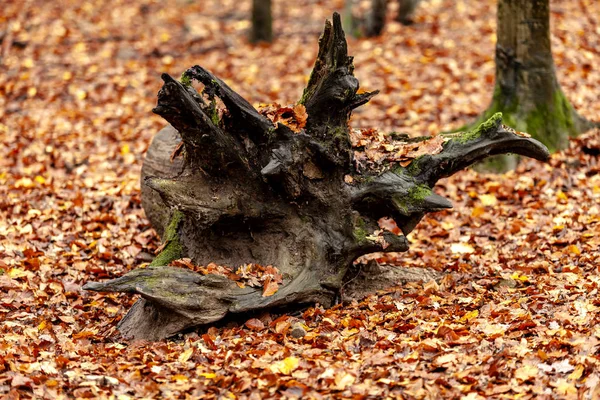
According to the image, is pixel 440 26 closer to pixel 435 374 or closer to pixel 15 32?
pixel 15 32

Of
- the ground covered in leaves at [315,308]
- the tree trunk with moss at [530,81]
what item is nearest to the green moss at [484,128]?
the ground covered in leaves at [315,308]

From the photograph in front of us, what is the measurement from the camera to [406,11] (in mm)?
14180

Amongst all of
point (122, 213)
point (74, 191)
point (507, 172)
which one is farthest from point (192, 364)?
point (507, 172)

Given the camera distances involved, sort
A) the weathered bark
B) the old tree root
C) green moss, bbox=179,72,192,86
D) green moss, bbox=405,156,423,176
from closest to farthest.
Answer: the old tree root, green moss, bbox=179,72,192,86, green moss, bbox=405,156,423,176, the weathered bark

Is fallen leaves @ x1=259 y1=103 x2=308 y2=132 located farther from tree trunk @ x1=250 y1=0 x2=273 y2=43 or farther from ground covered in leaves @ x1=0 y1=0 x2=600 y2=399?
tree trunk @ x1=250 y1=0 x2=273 y2=43

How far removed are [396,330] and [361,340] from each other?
1.09 ft

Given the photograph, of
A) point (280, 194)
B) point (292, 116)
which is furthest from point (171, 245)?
point (292, 116)

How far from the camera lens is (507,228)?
7547 mm

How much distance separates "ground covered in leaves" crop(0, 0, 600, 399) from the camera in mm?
4664

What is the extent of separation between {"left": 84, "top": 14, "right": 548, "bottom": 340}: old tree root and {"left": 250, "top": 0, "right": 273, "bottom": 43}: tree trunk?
863 centimetres

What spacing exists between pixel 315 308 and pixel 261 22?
9548 mm

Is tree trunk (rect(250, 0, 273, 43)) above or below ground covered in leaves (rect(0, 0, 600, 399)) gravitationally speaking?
above

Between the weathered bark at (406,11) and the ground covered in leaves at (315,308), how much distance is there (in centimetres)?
34

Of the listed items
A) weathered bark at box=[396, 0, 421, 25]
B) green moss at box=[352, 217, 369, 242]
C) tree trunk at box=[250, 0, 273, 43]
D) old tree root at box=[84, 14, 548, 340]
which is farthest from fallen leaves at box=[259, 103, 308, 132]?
weathered bark at box=[396, 0, 421, 25]
